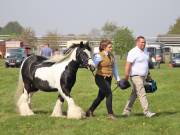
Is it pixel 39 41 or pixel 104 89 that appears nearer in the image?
pixel 104 89

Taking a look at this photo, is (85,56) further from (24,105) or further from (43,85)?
(24,105)

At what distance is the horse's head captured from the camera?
1224cm

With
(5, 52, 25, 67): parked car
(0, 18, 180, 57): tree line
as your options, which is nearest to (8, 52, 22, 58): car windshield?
(5, 52, 25, 67): parked car

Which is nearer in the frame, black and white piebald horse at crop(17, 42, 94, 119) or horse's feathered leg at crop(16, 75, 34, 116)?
black and white piebald horse at crop(17, 42, 94, 119)

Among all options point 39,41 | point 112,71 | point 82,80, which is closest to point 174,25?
point 39,41

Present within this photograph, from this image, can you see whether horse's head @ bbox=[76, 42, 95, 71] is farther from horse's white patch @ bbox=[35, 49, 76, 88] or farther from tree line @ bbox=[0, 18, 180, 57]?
tree line @ bbox=[0, 18, 180, 57]

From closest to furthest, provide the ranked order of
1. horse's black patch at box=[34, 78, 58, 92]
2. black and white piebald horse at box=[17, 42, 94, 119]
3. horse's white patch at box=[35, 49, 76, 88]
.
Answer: black and white piebald horse at box=[17, 42, 94, 119]
horse's white patch at box=[35, 49, 76, 88]
horse's black patch at box=[34, 78, 58, 92]

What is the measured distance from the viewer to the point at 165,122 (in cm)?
1184

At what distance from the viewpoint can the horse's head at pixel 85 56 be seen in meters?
12.2

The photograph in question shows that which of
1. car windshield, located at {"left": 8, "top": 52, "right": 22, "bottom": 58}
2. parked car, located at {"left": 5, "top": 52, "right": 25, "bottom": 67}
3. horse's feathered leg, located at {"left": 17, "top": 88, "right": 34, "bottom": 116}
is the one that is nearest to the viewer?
horse's feathered leg, located at {"left": 17, "top": 88, "right": 34, "bottom": 116}

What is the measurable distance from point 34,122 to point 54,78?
1325 mm

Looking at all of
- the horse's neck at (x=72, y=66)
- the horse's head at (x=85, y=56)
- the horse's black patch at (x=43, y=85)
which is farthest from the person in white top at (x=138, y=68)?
the horse's black patch at (x=43, y=85)

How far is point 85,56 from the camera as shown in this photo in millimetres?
12414

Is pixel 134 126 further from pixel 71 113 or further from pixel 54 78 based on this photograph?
pixel 54 78
